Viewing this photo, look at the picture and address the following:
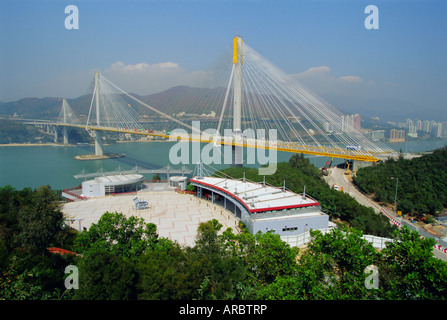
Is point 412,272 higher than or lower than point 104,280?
higher

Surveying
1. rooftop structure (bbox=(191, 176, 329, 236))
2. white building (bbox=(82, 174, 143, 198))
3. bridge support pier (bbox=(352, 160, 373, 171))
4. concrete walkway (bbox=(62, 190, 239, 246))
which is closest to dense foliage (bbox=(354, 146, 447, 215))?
bridge support pier (bbox=(352, 160, 373, 171))

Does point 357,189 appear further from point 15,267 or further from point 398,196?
point 15,267

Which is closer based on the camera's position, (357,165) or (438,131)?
(357,165)

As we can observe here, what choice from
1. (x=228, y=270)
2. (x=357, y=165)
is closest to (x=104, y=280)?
(x=228, y=270)

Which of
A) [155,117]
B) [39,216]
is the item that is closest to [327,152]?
[39,216]

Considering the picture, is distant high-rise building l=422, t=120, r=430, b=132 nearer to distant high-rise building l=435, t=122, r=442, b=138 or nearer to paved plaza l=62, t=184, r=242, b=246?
distant high-rise building l=435, t=122, r=442, b=138

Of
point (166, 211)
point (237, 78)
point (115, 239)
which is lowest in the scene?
point (166, 211)

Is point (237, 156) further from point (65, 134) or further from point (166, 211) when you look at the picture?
point (65, 134)

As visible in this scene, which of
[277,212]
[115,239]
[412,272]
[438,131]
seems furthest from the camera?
[438,131]
